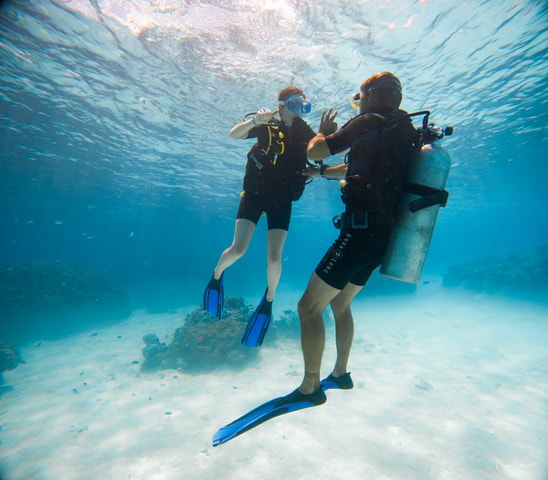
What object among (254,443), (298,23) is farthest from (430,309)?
(298,23)

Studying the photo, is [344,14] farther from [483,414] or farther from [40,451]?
[40,451]

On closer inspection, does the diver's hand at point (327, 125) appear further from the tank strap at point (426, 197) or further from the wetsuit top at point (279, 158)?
the tank strap at point (426, 197)

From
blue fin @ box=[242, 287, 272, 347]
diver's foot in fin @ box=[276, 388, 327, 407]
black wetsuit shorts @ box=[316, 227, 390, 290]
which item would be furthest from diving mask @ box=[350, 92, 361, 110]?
A: diver's foot in fin @ box=[276, 388, 327, 407]

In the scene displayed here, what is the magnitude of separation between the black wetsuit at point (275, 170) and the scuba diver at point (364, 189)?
1.35 meters

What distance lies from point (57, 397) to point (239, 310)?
27.5 ft

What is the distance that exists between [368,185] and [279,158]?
1995 mm

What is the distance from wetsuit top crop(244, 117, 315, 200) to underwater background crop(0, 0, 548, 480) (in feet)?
19.4

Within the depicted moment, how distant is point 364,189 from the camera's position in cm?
270

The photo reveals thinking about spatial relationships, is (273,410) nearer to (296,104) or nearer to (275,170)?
(275,170)

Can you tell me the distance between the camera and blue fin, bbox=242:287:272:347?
15.5 ft

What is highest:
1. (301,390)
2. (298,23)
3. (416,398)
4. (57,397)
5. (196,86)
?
(298,23)

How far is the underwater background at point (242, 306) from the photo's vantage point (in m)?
6.27

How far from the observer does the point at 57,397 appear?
10078 millimetres

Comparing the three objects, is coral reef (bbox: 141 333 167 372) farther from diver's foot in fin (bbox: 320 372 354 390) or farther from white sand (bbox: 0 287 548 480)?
diver's foot in fin (bbox: 320 372 354 390)
